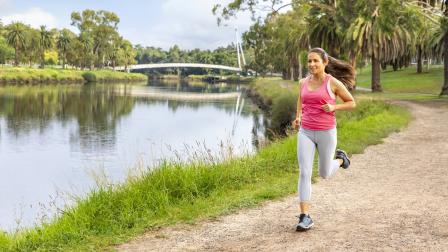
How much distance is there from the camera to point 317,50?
628 centimetres

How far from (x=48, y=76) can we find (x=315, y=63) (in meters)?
99.0

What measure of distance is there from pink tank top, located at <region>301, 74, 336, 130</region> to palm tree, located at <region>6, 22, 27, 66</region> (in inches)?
4379

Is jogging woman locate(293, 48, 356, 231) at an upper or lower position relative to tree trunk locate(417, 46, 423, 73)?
lower

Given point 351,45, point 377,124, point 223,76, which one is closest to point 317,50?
point 377,124

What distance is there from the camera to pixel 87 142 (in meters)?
25.6

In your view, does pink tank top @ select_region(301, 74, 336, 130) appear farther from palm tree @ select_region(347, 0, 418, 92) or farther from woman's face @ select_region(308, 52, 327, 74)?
palm tree @ select_region(347, 0, 418, 92)

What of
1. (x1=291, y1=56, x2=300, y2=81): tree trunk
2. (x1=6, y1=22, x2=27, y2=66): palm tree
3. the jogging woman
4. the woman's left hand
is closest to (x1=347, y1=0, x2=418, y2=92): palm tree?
(x1=291, y1=56, x2=300, y2=81): tree trunk

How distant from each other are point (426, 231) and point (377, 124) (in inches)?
A: 509

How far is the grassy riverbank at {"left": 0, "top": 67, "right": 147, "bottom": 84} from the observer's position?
88188mm

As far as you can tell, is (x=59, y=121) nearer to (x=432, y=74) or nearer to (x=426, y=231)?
(x=426, y=231)

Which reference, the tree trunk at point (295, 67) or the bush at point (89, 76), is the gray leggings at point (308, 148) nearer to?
the tree trunk at point (295, 67)

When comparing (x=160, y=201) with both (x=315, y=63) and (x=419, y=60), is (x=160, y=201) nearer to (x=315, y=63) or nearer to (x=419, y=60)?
(x=315, y=63)

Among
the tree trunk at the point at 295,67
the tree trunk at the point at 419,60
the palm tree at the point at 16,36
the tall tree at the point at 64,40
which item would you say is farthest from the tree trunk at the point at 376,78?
the tall tree at the point at 64,40

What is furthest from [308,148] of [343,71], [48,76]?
[48,76]
